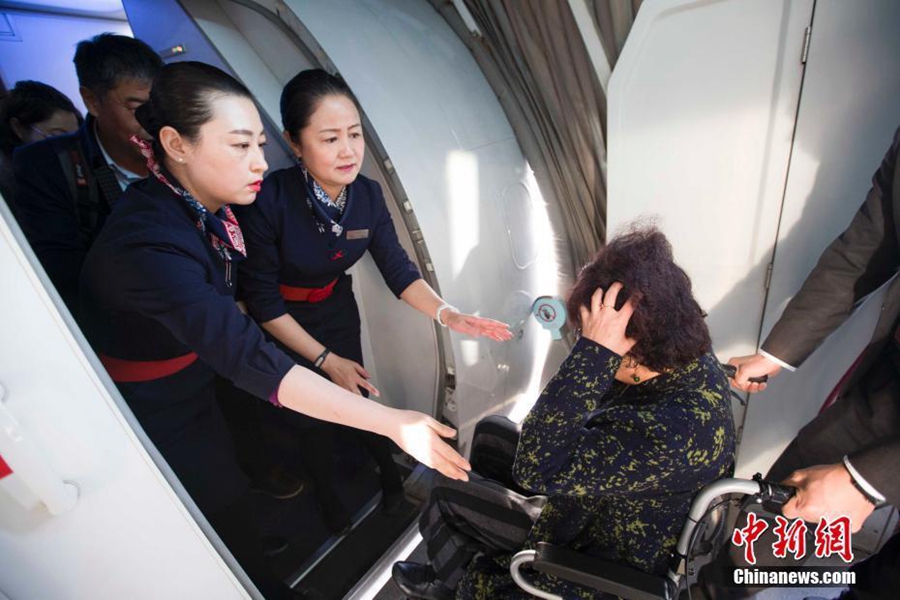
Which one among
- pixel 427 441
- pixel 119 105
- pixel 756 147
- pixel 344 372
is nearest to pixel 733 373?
pixel 756 147

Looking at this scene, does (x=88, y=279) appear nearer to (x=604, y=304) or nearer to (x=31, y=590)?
(x=31, y=590)

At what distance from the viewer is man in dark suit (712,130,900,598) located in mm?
1103

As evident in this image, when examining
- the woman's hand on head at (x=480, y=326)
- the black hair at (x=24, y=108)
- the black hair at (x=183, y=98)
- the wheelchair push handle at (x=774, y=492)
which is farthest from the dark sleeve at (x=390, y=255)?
the black hair at (x=24, y=108)

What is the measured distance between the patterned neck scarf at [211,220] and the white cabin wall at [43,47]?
2.58m

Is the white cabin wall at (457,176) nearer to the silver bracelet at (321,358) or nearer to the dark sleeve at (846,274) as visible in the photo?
the silver bracelet at (321,358)

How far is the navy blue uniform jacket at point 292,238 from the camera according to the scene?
1449mm

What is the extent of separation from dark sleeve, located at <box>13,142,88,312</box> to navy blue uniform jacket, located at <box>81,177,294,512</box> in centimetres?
38

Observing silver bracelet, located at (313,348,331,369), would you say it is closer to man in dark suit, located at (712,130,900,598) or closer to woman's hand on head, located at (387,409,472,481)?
woman's hand on head, located at (387,409,472,481)

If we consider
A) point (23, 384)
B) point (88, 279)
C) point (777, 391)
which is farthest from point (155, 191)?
point (777, 391)

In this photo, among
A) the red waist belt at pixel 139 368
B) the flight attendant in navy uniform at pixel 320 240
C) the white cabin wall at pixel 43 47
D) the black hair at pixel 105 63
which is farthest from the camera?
the white cabin wall at pixel 43 47

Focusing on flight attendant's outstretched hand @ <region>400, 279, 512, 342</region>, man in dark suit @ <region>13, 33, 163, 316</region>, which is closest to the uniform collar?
man in dark suit @ <region>13, 33, 163, 316</region>

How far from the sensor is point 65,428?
85cm

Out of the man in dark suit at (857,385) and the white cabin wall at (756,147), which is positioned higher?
the white cabin wall at (756,147)

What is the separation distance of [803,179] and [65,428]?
224 centimetres
